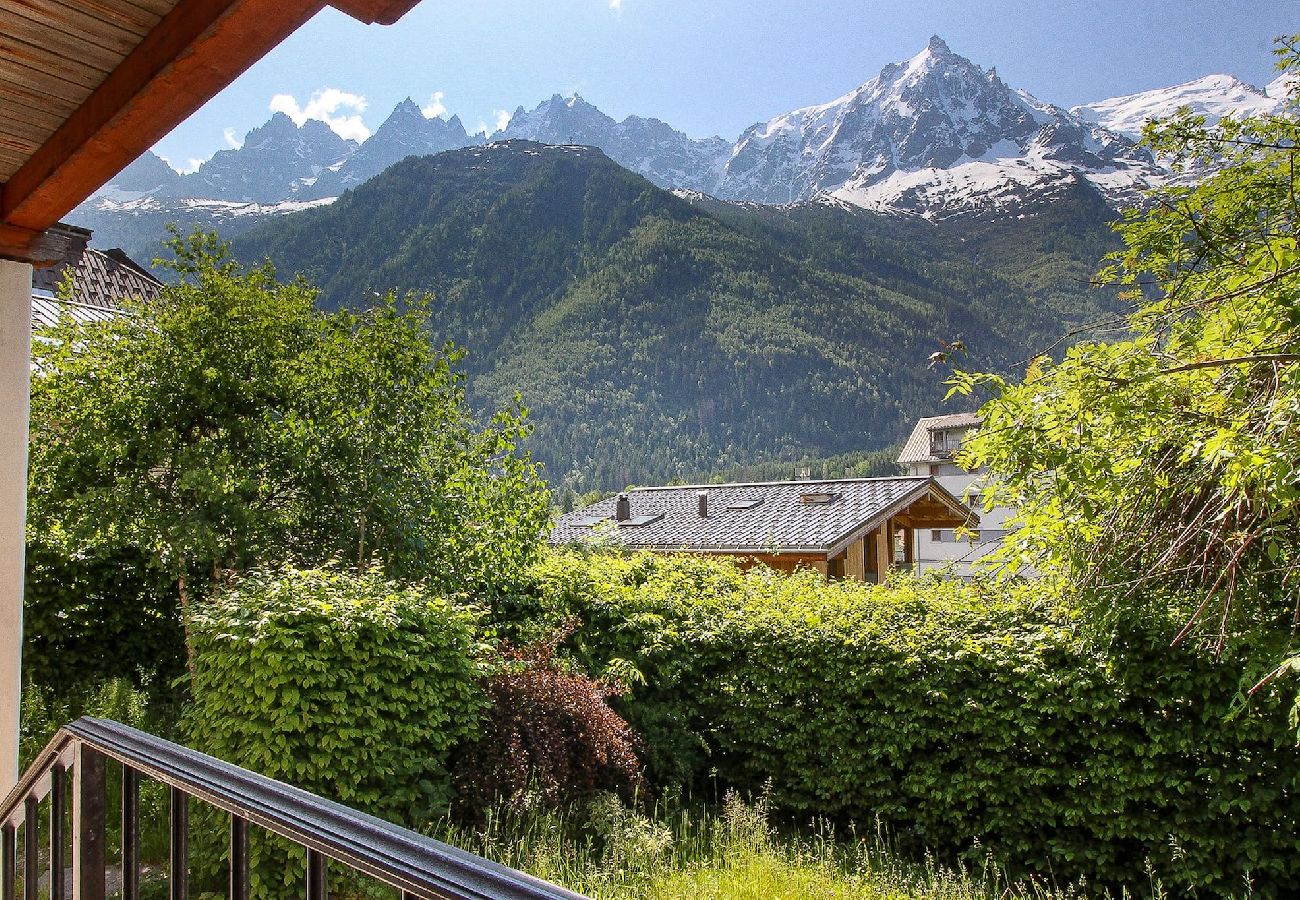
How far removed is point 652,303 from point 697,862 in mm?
65075

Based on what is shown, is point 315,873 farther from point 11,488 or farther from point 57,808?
point 11,488

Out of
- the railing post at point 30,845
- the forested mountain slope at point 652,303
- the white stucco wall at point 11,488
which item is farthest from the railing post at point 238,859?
the forested mountain slope at point 652,303

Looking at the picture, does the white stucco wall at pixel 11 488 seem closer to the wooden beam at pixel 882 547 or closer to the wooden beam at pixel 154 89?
the wooden beam at pixel 154 89

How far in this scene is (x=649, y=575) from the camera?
7.24 meters

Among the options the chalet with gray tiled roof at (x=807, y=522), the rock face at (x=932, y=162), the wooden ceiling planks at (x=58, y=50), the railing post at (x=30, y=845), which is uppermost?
the rock face at (x=932, y=162)

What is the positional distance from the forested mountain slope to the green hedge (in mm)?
47773

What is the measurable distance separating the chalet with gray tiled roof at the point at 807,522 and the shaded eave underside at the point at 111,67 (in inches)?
561

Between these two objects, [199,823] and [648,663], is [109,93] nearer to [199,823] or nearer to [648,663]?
[199,823]

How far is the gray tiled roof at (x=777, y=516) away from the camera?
18000 mm

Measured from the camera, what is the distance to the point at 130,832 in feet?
4.77

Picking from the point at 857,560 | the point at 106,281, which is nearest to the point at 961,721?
the point at 857,560

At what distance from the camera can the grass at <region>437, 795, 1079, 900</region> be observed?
391 centimetres

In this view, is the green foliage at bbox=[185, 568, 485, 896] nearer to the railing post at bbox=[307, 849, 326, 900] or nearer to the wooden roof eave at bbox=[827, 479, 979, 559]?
the railing post at bbox=[307, 849, 326, 900]

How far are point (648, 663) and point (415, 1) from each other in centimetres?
557
